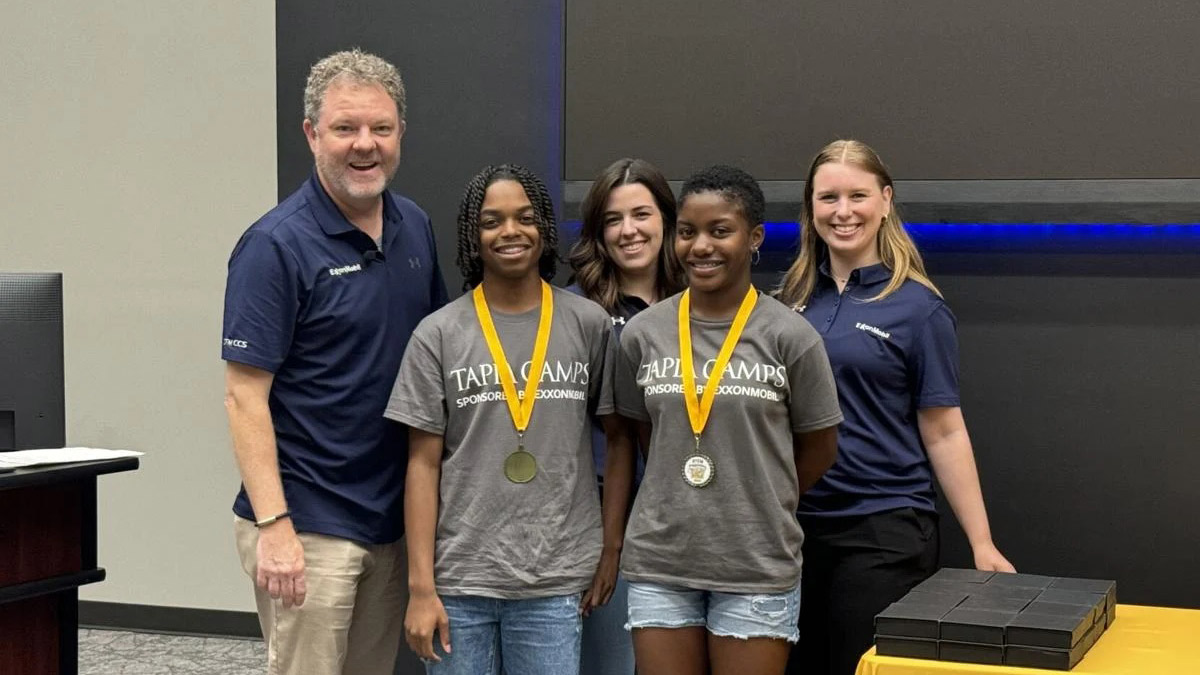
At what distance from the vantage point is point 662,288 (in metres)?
3.06

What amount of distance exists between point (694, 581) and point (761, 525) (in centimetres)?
17

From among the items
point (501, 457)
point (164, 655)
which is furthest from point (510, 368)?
point (164, 655)

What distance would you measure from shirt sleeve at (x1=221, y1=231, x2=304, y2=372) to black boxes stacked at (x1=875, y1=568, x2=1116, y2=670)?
128cm

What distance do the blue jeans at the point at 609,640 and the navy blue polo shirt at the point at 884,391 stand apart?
0.46 m

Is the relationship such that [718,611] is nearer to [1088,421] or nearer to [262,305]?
[262,305]

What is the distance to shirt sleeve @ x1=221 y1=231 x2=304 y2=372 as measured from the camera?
2.62m

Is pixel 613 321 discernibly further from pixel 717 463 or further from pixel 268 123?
pixel 268 123

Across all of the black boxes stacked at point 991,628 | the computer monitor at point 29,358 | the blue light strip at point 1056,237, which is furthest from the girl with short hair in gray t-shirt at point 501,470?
the blue light strip at point 1056,237

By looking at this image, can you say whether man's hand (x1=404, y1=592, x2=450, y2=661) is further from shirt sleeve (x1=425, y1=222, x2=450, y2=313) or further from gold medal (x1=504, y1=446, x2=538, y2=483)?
shirt sleeve (x1=425, y1=222, x2=450, y2=313)

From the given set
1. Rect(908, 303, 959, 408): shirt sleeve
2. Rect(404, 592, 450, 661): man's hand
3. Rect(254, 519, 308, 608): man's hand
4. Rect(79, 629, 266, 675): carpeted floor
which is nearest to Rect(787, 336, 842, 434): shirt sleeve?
Rect(908, 303, 959, 408): shirt sleeve

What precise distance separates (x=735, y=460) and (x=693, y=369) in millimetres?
193

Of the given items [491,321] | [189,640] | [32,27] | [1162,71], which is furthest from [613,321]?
[32,27]

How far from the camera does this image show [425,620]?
8.43ft

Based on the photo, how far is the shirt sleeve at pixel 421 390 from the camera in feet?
8.54
